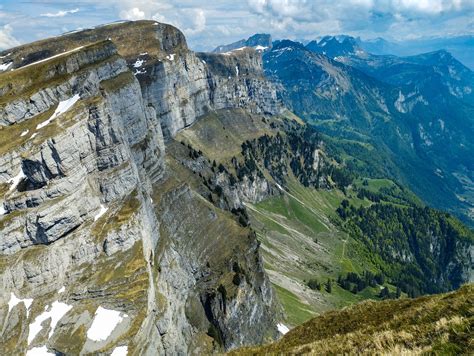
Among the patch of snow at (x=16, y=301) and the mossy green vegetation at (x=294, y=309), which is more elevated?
the patch of snow at (x=16, y=301)

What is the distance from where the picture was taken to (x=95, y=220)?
101062 mm

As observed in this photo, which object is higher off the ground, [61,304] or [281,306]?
[61,304]

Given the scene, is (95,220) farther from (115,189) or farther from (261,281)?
(261,281)

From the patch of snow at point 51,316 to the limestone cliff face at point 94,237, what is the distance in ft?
→ 0.75

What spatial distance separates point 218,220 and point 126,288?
71.3 m

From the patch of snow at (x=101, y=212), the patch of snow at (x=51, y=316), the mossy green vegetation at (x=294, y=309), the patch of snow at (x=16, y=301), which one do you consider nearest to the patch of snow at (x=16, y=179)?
the patch of snow at (x=101, y=212)

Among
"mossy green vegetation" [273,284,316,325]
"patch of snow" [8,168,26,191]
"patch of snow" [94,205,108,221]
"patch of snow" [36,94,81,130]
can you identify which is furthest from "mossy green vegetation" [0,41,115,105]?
"mossy green vegetation" [273,284,316,325]

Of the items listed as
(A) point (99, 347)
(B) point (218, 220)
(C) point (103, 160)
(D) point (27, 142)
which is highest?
(D) point (27, 142)

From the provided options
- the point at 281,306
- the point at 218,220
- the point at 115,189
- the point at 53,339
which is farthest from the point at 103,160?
the point at 281,306

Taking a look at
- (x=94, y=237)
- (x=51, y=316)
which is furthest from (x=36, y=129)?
(x=51, y=316)

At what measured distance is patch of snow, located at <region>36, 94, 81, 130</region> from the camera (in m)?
102

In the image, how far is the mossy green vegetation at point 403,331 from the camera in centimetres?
1709

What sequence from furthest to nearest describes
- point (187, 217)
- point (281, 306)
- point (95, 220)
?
point (281, 306)
point (187, 217)
point (95, 220)

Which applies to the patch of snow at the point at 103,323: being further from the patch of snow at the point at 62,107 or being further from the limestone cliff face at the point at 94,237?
the patch of snow at the point at 62,107
